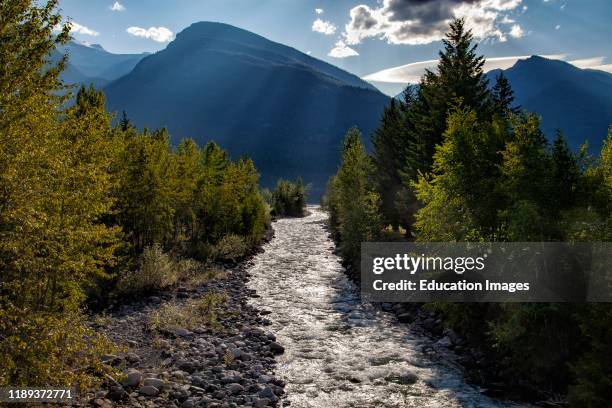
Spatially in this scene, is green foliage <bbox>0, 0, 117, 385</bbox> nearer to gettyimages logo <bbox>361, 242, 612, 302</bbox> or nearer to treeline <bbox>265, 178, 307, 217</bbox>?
gettyimages logo <bbox>361, 242, 612, 302</bbox>

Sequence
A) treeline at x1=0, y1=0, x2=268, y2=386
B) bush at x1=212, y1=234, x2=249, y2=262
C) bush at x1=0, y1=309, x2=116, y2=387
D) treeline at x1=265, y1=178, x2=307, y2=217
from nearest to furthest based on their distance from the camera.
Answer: bush at x1=0, y1=309, x2=116, y2=387
treeline at x1=0, y1=0, x2=268, y2=386
bush at x1=212, y1=234, x2=249, y2=262
treeline at x1=265, y1=178, x2=307, y2=217

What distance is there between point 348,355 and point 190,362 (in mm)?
5465

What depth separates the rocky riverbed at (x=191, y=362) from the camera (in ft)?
36.1

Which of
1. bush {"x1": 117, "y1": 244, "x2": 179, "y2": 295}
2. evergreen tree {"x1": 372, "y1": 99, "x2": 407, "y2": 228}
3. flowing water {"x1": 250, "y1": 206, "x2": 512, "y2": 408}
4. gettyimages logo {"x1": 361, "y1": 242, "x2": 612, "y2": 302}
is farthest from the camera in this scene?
evergreen tree {"x1": 372, "y1": 99, "x2": 407, "y2": 228}

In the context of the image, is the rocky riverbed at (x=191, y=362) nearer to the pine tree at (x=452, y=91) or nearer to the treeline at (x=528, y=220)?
the treeline at (x=528, y=220)

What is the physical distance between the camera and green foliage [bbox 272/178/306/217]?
289 feet

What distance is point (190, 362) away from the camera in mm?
13203

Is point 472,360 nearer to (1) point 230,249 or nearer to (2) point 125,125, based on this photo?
(1) point 230,249

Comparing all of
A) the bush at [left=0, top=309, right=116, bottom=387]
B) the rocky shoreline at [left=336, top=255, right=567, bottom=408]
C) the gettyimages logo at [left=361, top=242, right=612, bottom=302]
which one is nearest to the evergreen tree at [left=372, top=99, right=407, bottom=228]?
the gettyimages logo at [left=361, top=242, right=612, bottom=302]

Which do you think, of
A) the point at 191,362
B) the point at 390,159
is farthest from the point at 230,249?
the point at 191,362

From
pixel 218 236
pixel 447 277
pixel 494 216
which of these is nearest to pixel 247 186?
pixel 218 236

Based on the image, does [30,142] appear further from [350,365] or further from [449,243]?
[449,243]

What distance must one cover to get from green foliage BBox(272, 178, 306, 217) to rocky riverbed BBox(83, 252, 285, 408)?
67516 mm

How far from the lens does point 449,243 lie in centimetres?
1600
